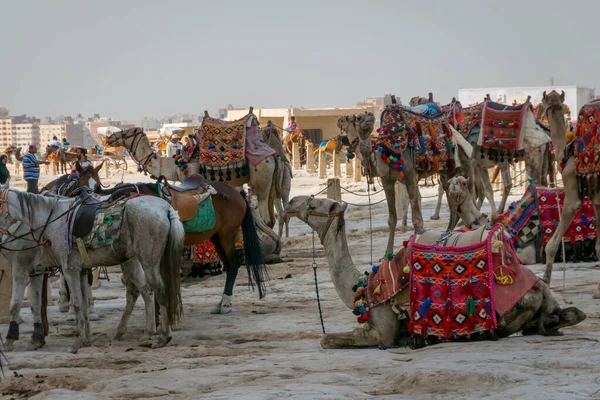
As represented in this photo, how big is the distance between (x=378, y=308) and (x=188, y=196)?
3.67m

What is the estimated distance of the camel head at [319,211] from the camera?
8.68m

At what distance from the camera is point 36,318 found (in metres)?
9.82

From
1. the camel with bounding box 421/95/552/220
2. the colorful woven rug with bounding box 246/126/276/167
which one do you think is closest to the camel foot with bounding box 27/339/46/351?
the colorful woven rug with bounding box 246/126/276/167

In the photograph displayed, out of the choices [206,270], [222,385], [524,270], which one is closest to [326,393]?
[222,385]

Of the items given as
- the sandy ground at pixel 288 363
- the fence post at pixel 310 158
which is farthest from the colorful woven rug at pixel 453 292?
the fence post at pixel 310 158

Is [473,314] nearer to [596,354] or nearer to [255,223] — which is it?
[596,354]

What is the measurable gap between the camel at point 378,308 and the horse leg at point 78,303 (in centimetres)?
232

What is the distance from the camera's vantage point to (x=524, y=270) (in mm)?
8195

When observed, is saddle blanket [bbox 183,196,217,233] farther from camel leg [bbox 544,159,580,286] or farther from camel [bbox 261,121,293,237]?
camel [bbox 261,121,293,237]

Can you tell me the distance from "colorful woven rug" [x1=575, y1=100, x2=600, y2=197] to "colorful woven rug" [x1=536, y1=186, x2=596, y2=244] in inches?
104

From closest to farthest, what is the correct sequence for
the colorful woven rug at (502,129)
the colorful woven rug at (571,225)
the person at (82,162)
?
the person at (82,162) → the colorful woven rug at (571,225) → the colorful woven rug at (502,129)

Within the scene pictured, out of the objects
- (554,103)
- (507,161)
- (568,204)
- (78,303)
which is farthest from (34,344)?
(507,161)

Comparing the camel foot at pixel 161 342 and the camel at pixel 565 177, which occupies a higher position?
the camel at pixel 565 177

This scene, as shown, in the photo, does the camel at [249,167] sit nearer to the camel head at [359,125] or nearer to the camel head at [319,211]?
the camel head at [359,125]
